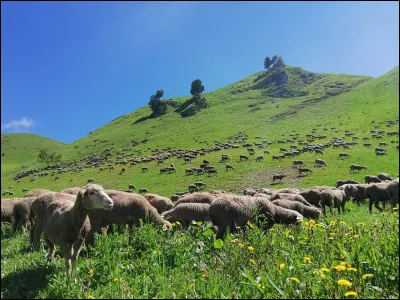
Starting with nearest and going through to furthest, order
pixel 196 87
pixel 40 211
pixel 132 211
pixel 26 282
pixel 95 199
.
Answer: pixel 26 282 → pixel 95 199 → pixel 40 211 → pixel 132 211 → pixel 196 87

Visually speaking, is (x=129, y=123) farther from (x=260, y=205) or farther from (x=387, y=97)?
(x=260, y=205)

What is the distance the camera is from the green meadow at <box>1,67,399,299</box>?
5711 millimetres

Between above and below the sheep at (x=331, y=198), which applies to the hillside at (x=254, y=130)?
above

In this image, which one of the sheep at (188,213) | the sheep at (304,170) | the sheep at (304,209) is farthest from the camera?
the sheep at (304,170)

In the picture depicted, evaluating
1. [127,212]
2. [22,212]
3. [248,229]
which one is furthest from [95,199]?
[22,212]

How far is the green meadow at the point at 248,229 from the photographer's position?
5711mm

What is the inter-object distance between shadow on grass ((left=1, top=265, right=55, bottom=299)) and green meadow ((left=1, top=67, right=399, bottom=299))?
33 mm

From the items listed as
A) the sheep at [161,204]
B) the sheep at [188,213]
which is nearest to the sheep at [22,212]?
the sheep at [188,213]

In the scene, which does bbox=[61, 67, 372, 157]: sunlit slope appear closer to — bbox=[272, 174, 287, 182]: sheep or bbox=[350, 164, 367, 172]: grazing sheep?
bbox=[350, 164, 367, 172]: grazing sheep

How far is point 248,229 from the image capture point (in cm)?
925

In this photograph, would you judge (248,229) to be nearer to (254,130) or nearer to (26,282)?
(26,282)

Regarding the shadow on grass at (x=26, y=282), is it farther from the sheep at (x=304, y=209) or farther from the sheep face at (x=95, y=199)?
the sheep at (x=304, y=209)

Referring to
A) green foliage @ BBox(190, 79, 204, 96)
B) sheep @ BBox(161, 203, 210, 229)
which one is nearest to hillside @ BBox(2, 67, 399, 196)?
green foliage @ BBox(190, 79, 204, 96)

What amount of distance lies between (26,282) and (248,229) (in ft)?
17.3
